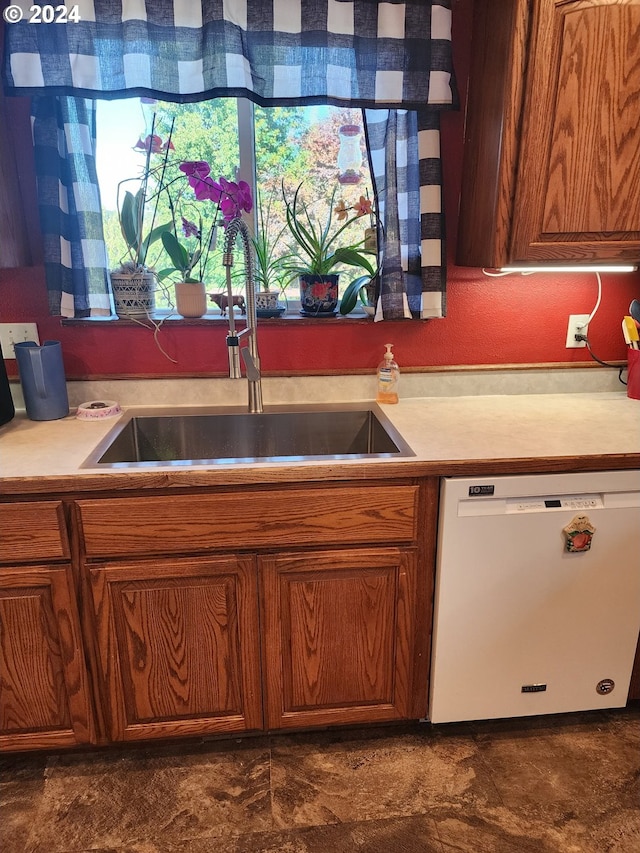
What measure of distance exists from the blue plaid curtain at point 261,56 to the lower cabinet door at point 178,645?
1.27m

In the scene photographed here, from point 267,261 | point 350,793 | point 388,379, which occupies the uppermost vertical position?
point 267,261

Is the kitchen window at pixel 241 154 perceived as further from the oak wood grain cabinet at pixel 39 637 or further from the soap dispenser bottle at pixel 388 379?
the oak wood grain cabinet at pixel 39 637

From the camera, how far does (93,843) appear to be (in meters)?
1.39

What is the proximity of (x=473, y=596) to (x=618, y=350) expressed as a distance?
103 cm

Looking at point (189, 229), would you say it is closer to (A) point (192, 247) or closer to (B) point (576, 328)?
(A) point (192, 247)

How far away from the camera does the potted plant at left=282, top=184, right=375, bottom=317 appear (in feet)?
5.92

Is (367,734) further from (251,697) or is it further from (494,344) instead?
(494,344)

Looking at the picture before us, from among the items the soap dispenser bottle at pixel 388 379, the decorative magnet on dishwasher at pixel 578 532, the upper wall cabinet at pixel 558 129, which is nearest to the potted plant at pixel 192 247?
the soap dispenser bottle at pixel 388 379

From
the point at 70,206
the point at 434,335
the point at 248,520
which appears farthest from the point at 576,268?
the point at 70,206

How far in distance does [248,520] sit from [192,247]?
93 cm

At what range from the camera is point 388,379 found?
1843 mm

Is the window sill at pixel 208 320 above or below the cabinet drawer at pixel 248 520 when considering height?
above

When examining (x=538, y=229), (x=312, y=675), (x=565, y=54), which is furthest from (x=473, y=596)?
(x=565, y=54)

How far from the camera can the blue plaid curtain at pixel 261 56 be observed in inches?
60.0
